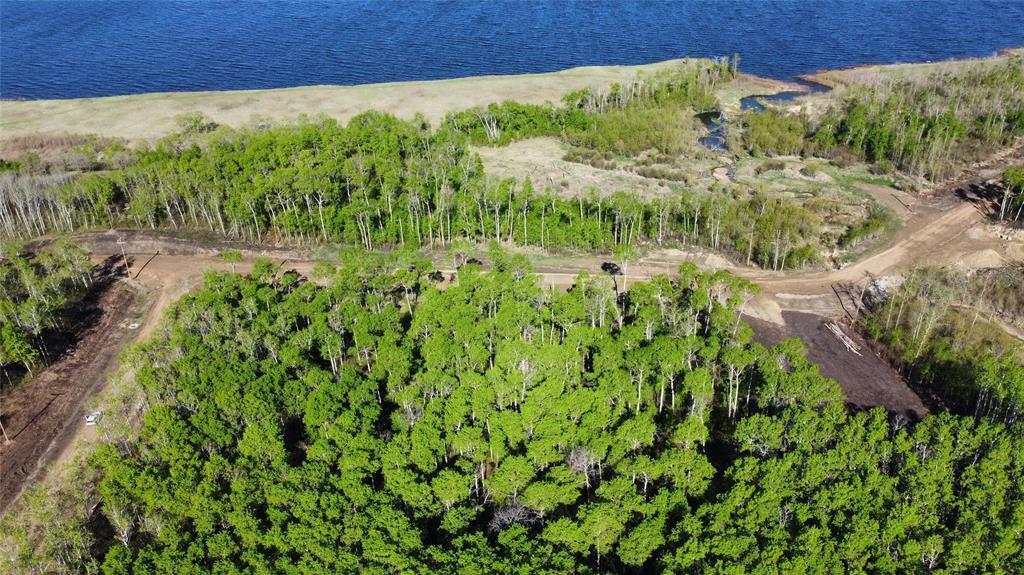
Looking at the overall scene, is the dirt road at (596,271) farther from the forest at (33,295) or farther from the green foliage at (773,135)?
the green foliage at (773,135)

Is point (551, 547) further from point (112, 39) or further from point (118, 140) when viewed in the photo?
point (112, 39)

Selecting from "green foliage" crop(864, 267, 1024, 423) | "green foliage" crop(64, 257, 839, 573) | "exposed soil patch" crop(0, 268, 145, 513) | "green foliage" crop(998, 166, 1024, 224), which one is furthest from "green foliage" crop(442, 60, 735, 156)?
"exposed soil patch" crop(0, 268, 145, 513)

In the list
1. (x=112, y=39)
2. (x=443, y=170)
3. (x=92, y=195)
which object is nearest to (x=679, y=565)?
(x=443, y=170)

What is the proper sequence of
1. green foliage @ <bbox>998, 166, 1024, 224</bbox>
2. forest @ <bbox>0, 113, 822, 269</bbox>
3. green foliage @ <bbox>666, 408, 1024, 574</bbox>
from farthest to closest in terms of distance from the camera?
green foliage @ <bbox>998, 166, 1024, 224</bbox> → forest @ <bbox>0, 113, 822, 269</bbox> → green foliage @ <bbox>666, 408, 1024, 574</bbox>

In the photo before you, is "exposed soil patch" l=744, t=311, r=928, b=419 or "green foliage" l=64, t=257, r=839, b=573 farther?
"exposed soil patch" l=744, t=311, r=928, b=419

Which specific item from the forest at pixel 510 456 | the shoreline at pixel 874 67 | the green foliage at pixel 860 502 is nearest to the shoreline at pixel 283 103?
the shoreline at pixel 874 67

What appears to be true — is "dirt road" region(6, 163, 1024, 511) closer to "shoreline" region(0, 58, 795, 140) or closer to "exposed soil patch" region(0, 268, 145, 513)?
"exposed soil patch" region(0, 268, 145, 513)
